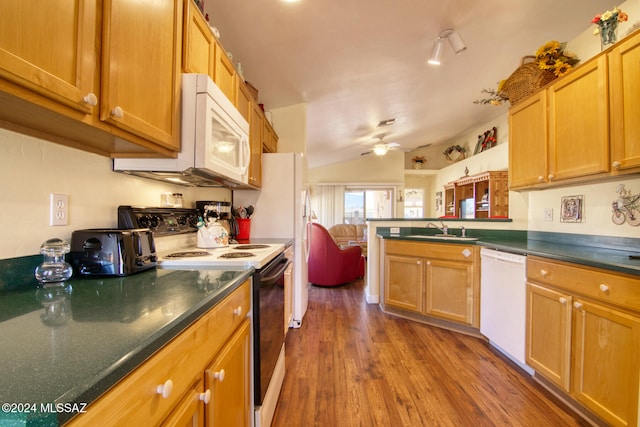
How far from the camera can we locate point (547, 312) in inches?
66.7

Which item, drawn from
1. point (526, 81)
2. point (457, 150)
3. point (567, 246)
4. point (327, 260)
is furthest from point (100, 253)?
point (457, 150)

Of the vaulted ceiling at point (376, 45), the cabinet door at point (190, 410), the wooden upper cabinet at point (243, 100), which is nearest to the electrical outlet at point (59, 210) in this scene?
the cabinet door at point (190, 410)

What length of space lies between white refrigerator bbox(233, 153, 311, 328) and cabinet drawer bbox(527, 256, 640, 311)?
6.10 ft

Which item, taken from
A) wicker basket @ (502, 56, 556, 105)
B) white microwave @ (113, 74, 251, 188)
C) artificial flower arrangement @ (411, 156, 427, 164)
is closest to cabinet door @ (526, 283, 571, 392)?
wicker basket @ (502, 56, 556, 105)

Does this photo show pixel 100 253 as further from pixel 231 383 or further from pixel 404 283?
pixel 404 283

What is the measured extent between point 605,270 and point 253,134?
7.76 feet

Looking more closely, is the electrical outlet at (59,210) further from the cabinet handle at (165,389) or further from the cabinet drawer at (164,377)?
the cabinet handle at (165,389)

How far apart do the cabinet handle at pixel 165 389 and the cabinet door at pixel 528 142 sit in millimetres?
2565

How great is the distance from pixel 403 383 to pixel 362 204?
615 cm

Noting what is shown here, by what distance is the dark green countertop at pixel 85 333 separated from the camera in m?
0.36

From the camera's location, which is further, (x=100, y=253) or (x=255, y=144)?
(x=255, y=144)

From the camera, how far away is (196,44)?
4.30 ft

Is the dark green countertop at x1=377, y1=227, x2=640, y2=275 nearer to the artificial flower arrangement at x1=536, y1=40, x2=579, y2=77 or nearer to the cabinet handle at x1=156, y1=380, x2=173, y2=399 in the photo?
the artificial flower arrangement at x1=536, y1=40, x2=579, y2=77

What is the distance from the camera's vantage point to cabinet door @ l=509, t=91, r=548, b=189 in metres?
2.08
